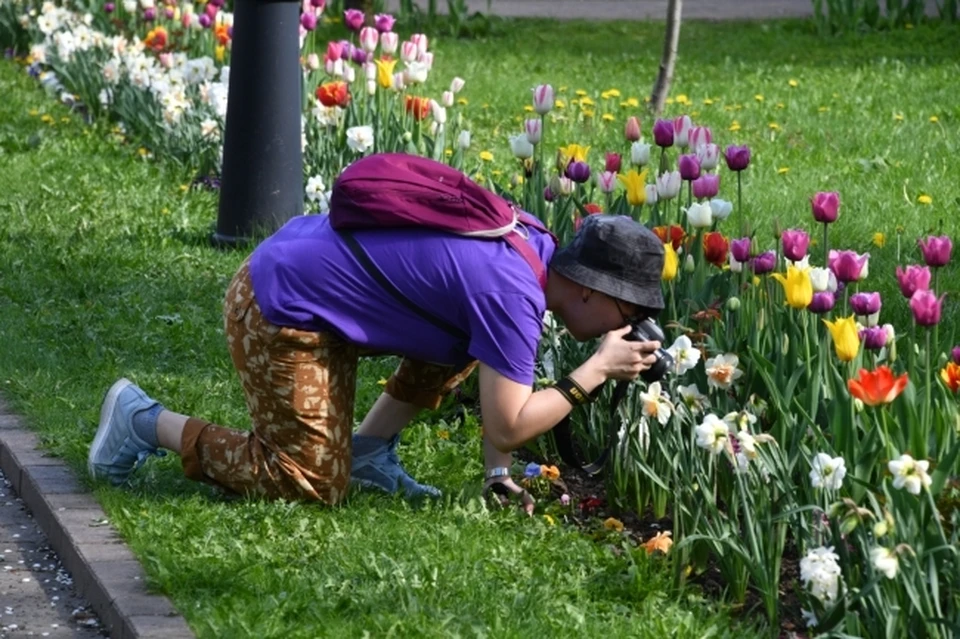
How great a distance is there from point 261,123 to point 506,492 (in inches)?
107

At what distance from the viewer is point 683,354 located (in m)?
3.65

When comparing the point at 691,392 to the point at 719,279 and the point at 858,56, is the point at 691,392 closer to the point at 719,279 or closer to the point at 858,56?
the point at 719,279

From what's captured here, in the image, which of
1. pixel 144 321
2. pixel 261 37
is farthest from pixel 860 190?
pixel 144 321

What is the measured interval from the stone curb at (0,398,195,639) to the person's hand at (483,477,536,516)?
850 mm

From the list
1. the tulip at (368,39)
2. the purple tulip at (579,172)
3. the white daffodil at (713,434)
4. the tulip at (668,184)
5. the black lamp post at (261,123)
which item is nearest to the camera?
the white daffodil at (713,434)

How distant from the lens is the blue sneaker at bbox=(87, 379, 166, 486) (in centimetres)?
413

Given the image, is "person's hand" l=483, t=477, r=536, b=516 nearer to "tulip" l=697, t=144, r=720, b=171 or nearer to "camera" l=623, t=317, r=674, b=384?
"camera" l=623, t=317, r=674, b=384

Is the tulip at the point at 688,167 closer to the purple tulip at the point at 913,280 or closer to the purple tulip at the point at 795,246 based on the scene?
the purple tulip at the point at 795,246

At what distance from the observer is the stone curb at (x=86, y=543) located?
3438 mm

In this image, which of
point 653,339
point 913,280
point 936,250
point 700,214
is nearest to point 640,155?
point 700,214

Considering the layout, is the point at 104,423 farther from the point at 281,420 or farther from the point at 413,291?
the point at 413,291

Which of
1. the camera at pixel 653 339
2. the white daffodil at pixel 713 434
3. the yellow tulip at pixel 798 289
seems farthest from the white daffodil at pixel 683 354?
the white daffodil at pixel 713 434

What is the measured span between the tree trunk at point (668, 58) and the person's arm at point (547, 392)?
527cm

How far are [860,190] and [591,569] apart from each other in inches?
155
